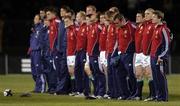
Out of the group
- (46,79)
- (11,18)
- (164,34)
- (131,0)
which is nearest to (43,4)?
(11,18)

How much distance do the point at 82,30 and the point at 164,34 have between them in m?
3.26

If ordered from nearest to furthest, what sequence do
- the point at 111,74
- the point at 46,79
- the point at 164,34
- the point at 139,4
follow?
the point at 164,34
the point at 111,74
the point at 46,79
the point at 139,4

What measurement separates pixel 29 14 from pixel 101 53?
56.4 feet

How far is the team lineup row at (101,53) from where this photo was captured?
836 inches

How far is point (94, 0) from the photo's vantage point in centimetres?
3922

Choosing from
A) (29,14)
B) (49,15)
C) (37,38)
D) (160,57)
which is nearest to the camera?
(160,57)

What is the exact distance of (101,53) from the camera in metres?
23.0

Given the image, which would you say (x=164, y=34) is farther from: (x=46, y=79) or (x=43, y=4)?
(x=43, y=4)

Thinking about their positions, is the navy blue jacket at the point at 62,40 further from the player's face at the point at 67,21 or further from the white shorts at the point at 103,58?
the white shorts at the point at 103,58

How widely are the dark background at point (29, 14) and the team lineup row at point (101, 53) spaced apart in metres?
9.92

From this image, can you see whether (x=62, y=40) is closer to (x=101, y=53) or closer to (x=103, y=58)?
(x=101, y=53)

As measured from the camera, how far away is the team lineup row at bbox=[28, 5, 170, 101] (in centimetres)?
2123

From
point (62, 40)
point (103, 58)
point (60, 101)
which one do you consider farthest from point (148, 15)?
point (62, 40)

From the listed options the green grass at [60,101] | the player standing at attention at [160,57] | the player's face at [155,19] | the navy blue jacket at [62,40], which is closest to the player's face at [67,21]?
the navy blue jacket at [62,40]
